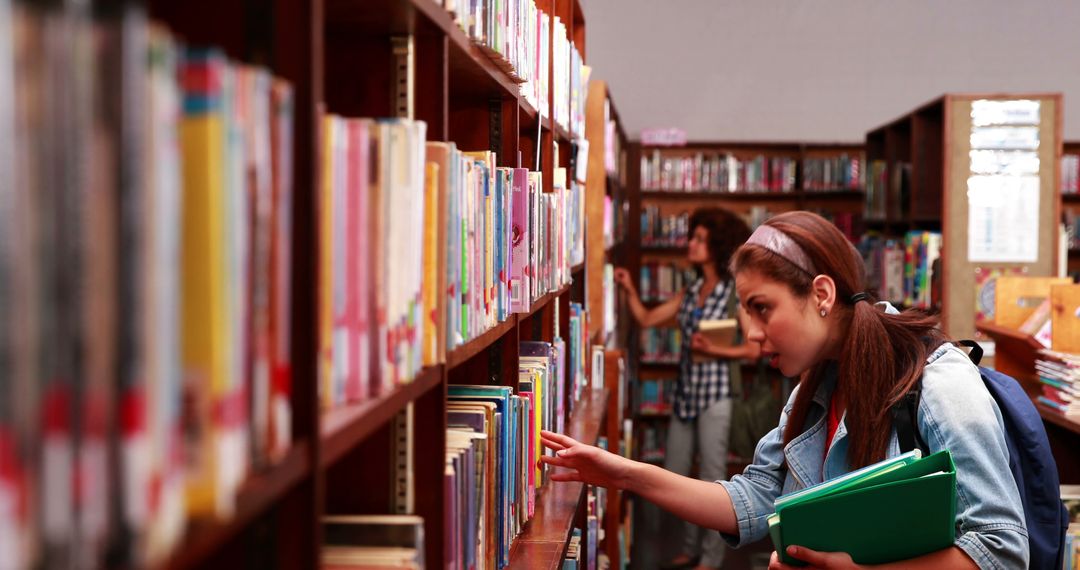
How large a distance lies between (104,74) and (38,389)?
153mm

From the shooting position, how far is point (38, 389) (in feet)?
1.47

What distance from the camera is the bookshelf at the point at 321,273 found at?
68 cm

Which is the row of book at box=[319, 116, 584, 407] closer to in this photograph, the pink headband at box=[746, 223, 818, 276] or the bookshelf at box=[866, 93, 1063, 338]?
the pink headband at box=[746, 223, 818, 276]

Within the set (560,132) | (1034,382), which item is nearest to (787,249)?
(560,132)

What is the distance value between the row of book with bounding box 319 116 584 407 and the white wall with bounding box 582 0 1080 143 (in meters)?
6.26

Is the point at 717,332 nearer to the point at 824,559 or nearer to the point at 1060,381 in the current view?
the point at 1060,381

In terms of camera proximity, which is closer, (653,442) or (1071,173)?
(653,442)

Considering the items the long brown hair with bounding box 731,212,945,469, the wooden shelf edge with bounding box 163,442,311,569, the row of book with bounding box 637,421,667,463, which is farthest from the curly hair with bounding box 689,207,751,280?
the wooden shelf edge with bounding box 163,442,311,569

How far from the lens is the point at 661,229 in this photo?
7.32m

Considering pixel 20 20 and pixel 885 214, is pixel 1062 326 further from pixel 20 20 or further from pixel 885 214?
pixel 20 20

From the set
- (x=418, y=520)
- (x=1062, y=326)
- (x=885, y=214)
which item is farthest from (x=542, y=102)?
(x=885, y=214)

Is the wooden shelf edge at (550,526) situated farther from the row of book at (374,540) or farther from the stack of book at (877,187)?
the stack of book at (877,187)

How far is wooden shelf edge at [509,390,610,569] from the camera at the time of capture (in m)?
1.78

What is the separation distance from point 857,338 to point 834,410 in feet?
0.70
